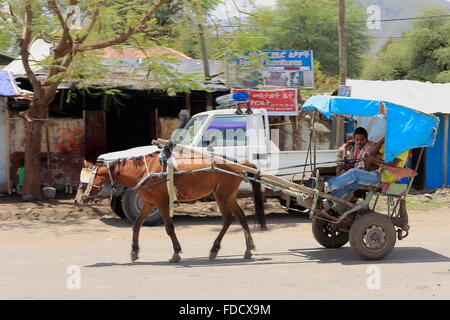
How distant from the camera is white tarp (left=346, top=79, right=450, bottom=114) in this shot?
620 inches

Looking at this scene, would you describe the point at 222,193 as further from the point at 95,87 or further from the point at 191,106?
the point at 191,106

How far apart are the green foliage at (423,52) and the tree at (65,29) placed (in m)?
24.0

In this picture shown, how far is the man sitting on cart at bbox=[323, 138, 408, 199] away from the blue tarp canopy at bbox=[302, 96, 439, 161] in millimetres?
243

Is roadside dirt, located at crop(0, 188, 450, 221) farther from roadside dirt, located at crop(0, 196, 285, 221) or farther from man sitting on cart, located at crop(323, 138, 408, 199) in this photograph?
man sitting on cart, located at crop(323, 138, 408, 199)

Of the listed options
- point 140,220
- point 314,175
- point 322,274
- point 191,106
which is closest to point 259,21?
point 191,106

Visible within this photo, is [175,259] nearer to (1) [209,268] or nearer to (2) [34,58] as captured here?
(1) [209,268]

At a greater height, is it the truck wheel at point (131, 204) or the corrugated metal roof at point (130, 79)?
the corrugated metal roof at point (130, 79)

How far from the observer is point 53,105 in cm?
1516

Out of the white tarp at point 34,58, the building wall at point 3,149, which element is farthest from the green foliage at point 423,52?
the building wall at point 3,149

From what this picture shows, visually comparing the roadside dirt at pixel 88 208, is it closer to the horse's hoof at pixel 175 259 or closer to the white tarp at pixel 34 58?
the white tarp at pixel 34 58

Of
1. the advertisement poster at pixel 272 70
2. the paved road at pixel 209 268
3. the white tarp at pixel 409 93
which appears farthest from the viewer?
the white tarp at pixel 409 93

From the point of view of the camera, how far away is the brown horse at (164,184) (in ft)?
25.9

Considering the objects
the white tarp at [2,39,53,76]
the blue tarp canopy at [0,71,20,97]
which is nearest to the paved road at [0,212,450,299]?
the blue tarp canopy at [0,71,20,97]

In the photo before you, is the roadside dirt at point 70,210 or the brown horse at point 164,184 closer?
the brown horse at point 164,184
